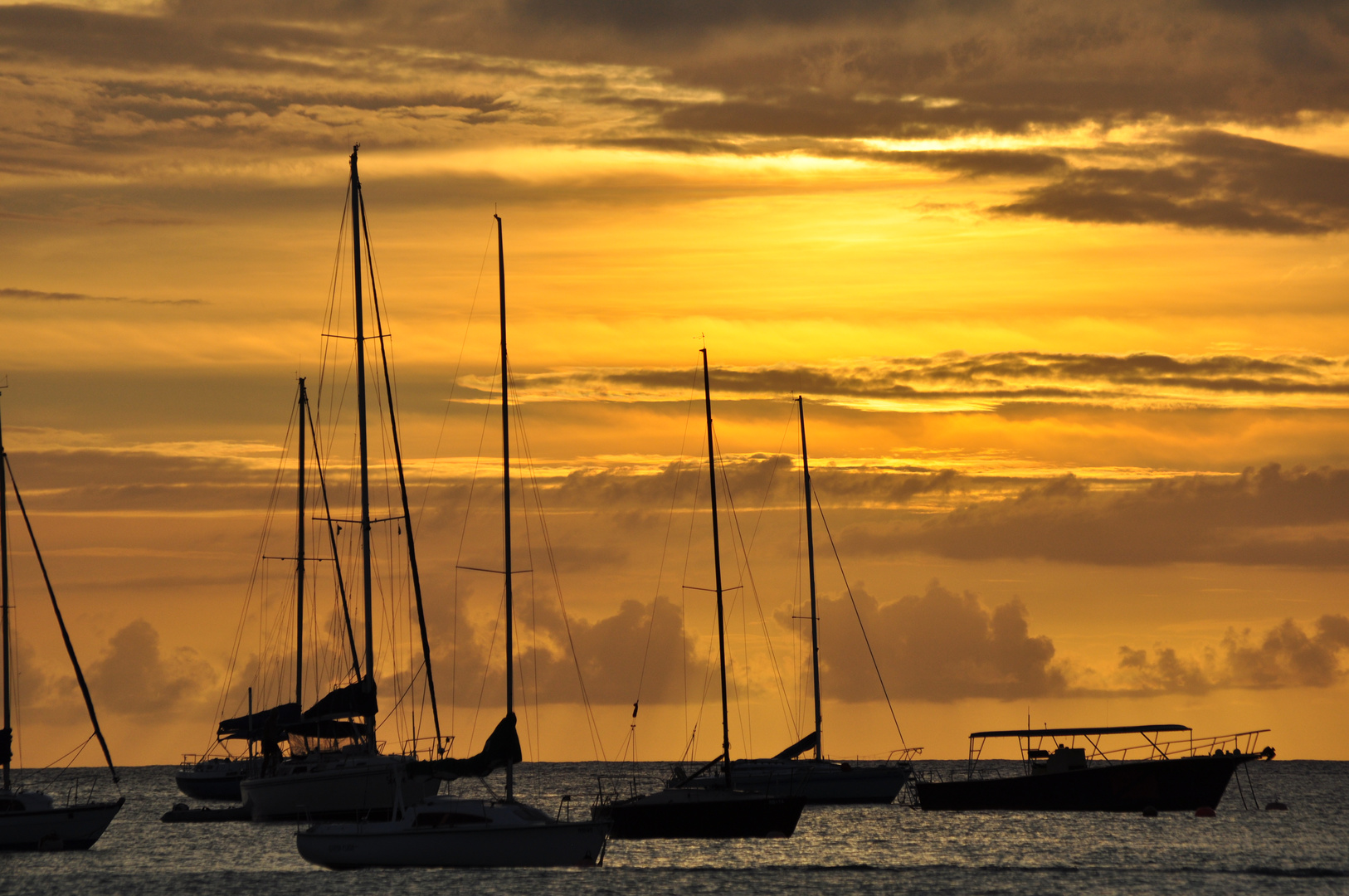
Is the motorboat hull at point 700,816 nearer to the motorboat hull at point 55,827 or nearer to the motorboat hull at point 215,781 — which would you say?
the motorboat hull at point 55,827

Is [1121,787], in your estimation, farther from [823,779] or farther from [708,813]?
[708,813]

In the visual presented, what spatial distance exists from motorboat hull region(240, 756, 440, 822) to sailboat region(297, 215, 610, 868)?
11.9ft

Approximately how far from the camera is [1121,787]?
95.3 metres

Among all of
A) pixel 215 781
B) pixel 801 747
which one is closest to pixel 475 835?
pixel 801 747

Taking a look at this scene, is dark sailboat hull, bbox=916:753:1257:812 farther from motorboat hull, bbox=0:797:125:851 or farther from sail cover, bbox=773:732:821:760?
motorboat hull, bbox=0:797:125:851

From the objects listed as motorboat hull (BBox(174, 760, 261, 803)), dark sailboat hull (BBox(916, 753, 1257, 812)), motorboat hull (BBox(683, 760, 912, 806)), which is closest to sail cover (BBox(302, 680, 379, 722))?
motorboat hull (BBox(683, 760, 912, 806))

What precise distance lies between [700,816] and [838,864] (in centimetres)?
965

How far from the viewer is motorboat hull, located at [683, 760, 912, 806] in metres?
90.7

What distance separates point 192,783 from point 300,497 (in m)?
37.1

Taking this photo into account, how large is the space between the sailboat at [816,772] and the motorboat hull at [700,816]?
18815mm

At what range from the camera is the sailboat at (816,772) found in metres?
91.2

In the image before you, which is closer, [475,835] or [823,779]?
[475,835]

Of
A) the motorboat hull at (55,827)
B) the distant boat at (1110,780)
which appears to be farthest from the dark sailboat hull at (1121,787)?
the motorboat hull at (55,827)

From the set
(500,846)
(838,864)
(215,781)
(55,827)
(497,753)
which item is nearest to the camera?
(500,846)
